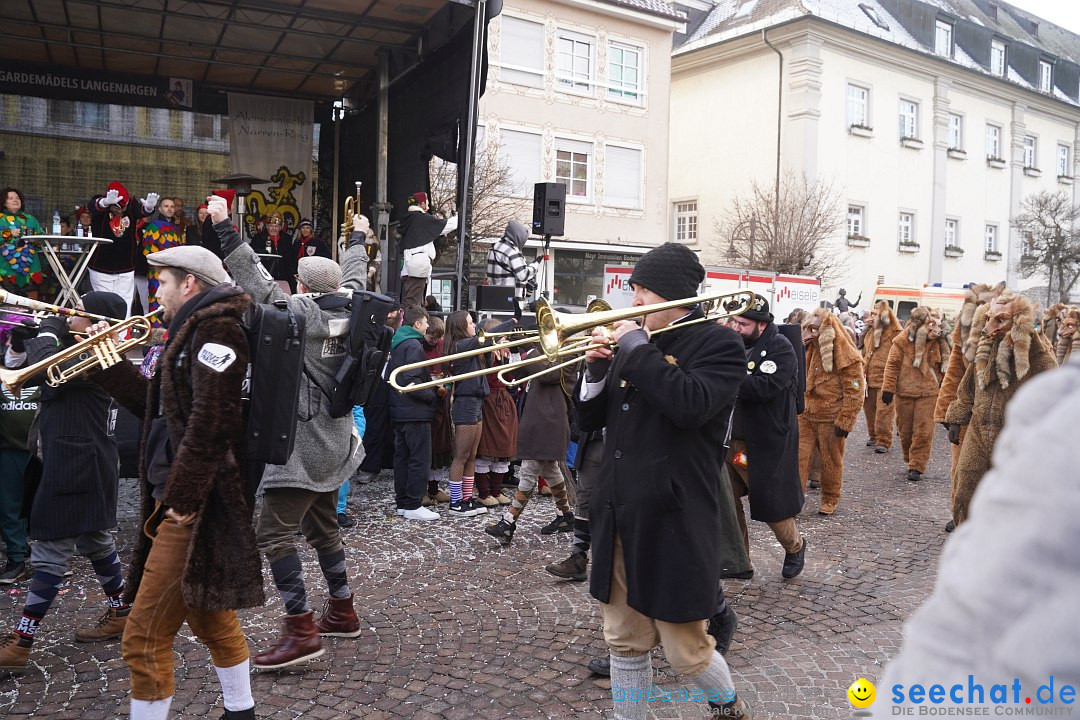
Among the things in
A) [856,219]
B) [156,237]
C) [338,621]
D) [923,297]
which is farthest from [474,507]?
[856,219]

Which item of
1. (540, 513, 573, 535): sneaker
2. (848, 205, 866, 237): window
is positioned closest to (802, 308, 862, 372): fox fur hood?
(540, 513, 573, 535): sneaker

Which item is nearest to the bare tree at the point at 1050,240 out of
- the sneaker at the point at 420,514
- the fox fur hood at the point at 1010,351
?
the fox fur hood at the point at 1010,351

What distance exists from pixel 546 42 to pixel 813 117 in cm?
975

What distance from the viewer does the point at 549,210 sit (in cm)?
1159

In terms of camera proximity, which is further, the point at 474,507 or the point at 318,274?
the point at 474,507

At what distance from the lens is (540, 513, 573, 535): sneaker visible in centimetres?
725

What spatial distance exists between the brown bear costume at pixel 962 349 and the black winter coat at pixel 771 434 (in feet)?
3.95

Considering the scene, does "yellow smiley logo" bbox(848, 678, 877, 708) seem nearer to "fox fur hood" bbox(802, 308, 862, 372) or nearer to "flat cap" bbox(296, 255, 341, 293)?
"flat cap" bbox(296, 255, 341, 293)

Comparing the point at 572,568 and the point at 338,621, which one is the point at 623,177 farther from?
the point at 338,621

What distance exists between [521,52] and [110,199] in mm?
13659

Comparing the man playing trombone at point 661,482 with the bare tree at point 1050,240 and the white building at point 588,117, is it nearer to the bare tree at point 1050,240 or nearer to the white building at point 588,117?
the white building at point 588,117

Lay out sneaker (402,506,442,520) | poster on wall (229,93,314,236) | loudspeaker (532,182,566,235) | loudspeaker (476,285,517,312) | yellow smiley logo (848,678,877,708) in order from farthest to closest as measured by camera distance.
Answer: poster on wall (229,93,314,236) → loudspeaker (532,182,566,235) → loudspeaker (476,285,517,312) → sneaker (402,506,442,520) → yellow smiley logo (848,678,877,708)

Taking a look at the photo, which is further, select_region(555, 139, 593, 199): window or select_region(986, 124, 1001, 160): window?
select_region(986, 124, 1001, 160): window

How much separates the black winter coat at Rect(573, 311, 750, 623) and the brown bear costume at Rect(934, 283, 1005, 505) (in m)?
3.54
